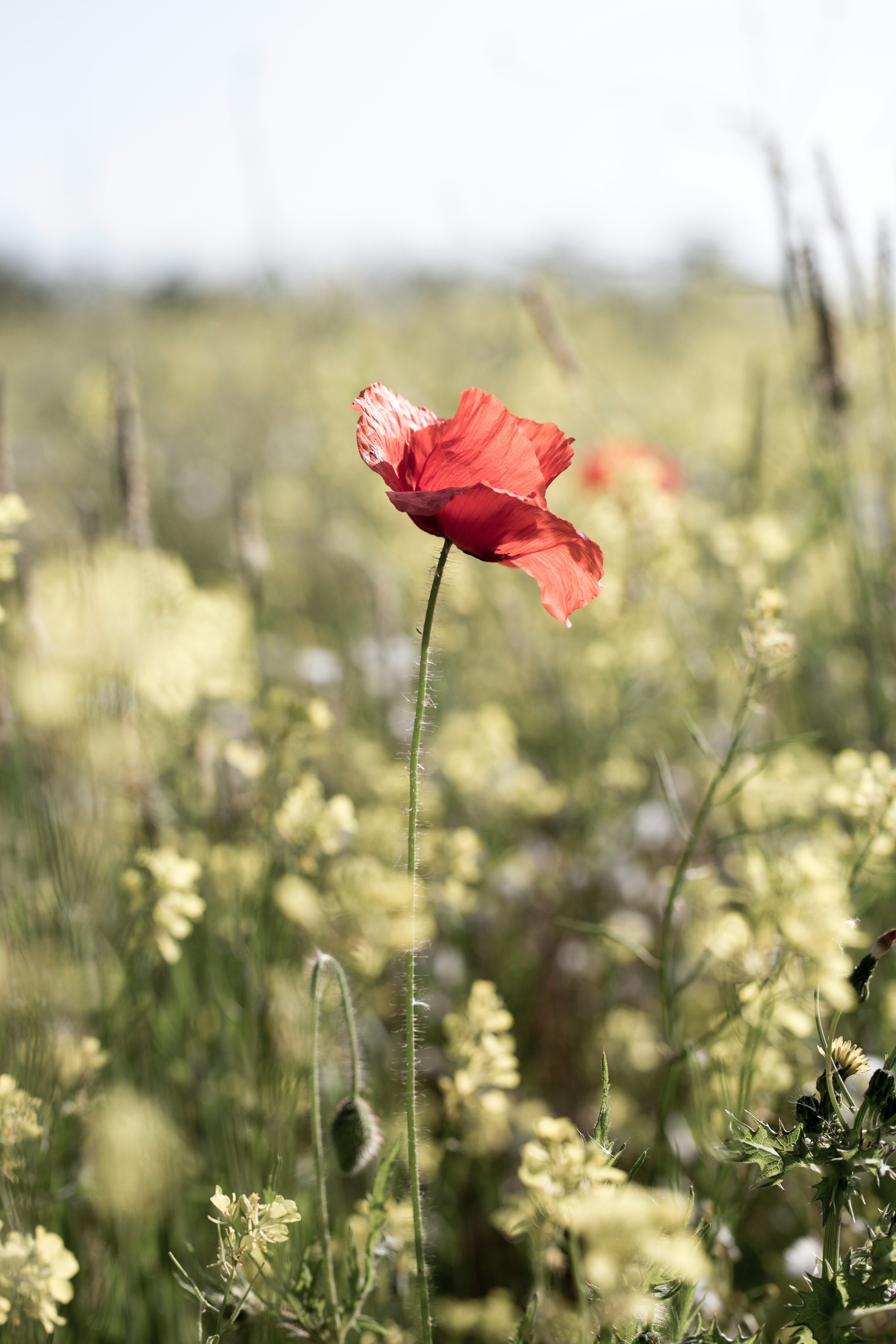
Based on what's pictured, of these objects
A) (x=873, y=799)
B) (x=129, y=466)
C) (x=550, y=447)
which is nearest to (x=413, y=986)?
(x=550, y=447)

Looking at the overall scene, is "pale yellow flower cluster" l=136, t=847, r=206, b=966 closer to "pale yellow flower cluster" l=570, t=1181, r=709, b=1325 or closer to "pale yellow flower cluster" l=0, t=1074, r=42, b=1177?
"pale yellow flower cluster" l=0, t=1074, r=42, b=1177

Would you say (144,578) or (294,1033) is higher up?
(144,578)

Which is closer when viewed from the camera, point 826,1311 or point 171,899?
point 826,1311

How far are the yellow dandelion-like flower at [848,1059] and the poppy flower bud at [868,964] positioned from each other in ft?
0.16

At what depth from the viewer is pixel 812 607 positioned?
376cm

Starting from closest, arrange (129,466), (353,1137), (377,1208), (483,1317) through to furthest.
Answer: (377,1208) < (353,1137) < (483,1317) < (129,466)

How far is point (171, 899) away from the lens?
1.49 meters

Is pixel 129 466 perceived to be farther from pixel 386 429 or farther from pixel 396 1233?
pixel 396 1233

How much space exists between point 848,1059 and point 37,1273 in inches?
33.9

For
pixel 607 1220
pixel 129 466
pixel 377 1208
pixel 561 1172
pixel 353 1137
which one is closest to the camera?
pixel 607 1220

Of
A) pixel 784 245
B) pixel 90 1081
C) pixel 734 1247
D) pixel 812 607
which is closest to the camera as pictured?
pixel 734 1247

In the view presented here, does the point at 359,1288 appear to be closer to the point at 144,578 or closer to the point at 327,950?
the point at 327,950

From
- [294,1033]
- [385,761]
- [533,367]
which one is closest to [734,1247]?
[294,1033]

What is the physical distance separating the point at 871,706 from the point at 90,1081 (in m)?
1.96
